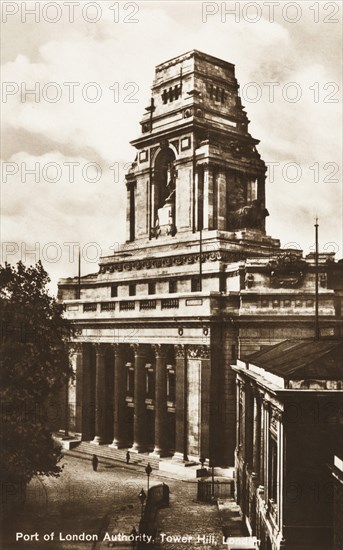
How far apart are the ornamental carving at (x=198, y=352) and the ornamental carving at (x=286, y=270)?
7172 millimetres

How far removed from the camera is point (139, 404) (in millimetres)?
54281

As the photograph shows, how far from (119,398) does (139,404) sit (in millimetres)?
2977

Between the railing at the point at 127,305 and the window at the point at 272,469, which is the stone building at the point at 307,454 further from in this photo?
the railing at the point at 127,305

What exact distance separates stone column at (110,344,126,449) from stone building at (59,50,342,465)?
0.09 m

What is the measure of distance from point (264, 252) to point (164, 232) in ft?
34.4

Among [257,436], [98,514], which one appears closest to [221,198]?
[257,436]

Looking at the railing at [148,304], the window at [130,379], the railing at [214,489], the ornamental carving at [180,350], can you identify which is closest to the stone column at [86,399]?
the window at [130,379]

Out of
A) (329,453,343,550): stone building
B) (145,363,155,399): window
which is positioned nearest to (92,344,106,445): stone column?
(145,363,155,399): window

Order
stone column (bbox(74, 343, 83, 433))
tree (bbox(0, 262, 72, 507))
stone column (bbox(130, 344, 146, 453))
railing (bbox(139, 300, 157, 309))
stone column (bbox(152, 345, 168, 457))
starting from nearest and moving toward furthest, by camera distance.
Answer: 1. tree (bbox(0, 262, 72, 507))
2. stone column (bbox(152, 345, 168, 457))
3. railing (bbox(139, 300, 157, 309))
4. stone column (bbox(130, 344, 146, 453))
5. stone column (bbox(74, 343, 83, 433))

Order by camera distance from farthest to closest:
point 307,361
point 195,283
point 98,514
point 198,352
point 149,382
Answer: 1. point 195,283
2. point 149,382
3. point 198,352
4. point 98,514
5. point 307,361

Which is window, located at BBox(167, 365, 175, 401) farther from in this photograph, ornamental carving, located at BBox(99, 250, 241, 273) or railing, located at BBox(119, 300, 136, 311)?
ornamental carving, located at BBox(99, 250, 241, 273)

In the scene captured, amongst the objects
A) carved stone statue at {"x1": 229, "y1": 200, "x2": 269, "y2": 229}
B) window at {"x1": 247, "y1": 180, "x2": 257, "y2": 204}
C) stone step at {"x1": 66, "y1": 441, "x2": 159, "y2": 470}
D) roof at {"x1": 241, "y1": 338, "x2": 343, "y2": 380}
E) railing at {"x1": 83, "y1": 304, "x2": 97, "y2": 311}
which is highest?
window at {"x1": 247, "y1": 180, "x2": 257, "y2": 204}

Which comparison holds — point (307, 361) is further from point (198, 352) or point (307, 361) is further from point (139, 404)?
point (139, 404)

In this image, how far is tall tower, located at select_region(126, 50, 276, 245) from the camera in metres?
62.4
